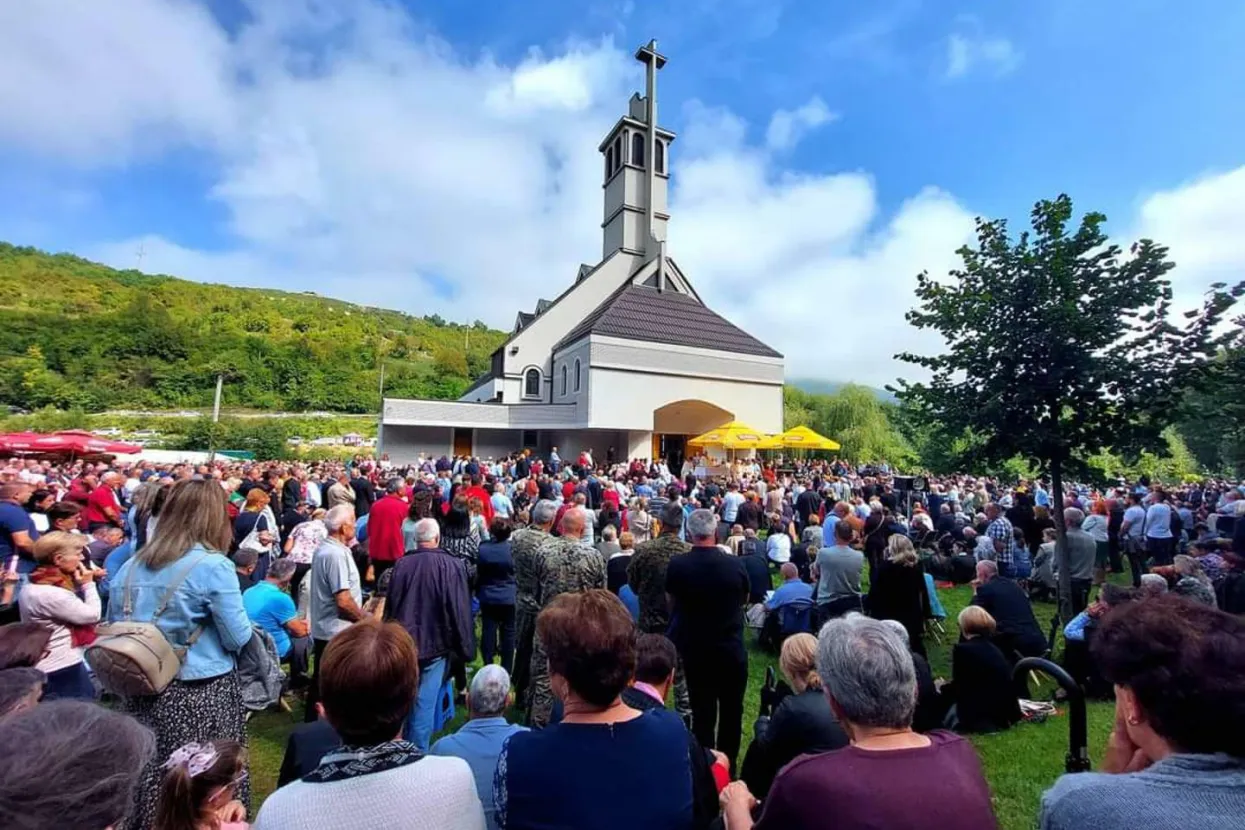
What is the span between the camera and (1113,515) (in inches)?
471

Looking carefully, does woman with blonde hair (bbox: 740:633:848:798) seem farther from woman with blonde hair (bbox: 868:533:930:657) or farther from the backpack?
→ woman with blonde hair (bbox: 868:533:930:657)

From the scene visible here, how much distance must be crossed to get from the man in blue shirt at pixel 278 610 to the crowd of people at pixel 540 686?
0.03 m

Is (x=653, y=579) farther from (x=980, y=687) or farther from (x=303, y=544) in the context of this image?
(x=303, y=544)

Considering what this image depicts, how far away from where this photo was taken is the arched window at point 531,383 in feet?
99.3

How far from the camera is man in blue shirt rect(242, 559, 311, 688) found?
4727mm

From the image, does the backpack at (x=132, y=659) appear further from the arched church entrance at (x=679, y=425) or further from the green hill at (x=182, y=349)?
the green hill at (x=182, y=349)

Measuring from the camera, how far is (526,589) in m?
4.71

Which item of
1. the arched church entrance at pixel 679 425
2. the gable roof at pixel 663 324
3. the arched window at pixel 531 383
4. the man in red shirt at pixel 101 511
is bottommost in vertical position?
the man in red shirt at pixel 101 511

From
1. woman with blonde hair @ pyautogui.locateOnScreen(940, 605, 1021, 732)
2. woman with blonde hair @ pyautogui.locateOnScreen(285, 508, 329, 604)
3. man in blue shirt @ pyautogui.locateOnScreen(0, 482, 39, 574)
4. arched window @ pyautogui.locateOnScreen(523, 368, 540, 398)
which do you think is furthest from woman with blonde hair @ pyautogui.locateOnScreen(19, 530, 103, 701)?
arched window @ pyautogui.locateOnScreen(523, 368, 540, 398)

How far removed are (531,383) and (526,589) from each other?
26.3 meters

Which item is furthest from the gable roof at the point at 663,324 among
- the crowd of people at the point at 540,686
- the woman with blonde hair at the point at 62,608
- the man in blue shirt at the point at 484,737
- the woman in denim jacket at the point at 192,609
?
the man in blue shirt at the point at 484,737

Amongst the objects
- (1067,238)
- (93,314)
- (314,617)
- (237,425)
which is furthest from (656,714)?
(93,314)

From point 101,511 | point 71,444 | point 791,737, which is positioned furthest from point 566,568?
point 71,444

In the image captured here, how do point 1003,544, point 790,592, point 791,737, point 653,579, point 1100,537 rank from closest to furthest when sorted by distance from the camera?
point 791,737 < point 653,579 < point 790,592 < point 1003,544 < point 1100,537
